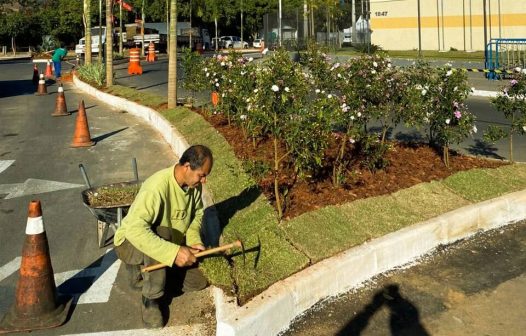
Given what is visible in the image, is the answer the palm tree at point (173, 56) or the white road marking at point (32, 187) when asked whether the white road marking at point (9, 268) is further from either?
the palm tree at point (173, 56)

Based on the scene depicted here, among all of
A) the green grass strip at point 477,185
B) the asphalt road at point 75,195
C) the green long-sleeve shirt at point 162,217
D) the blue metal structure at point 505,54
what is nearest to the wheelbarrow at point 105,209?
the asphalt road at point 75,195

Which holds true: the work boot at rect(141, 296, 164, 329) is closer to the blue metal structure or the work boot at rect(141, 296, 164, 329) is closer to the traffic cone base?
the traffic cone base

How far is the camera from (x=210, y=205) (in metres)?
6.44

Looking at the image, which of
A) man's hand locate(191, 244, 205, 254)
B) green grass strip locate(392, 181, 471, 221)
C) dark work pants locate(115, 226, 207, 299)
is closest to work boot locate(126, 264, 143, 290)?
dark work pants locate(115, 226, 207, 299)

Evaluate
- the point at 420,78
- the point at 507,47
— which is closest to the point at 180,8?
the point at 507,47

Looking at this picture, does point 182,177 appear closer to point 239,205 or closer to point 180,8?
point 239,205

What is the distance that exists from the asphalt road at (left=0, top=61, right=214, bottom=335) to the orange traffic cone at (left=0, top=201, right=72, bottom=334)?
0.41ft

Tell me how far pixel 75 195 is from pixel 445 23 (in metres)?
34.4

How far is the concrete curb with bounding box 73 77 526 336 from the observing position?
4.06m

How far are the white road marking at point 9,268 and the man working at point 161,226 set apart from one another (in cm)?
138

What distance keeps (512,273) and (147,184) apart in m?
3.17

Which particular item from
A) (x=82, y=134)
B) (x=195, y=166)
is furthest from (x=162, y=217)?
(x=82, y=134)

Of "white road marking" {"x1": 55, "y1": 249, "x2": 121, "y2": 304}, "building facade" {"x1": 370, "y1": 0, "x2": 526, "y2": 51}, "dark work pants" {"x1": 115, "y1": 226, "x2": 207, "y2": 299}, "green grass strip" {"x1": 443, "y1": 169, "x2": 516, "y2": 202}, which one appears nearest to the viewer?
"dark work pants" {"x1": 115, "y1": 226, "x2": 207, "y2": 299}

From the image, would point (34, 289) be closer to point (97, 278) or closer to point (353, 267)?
point (97, 278)
